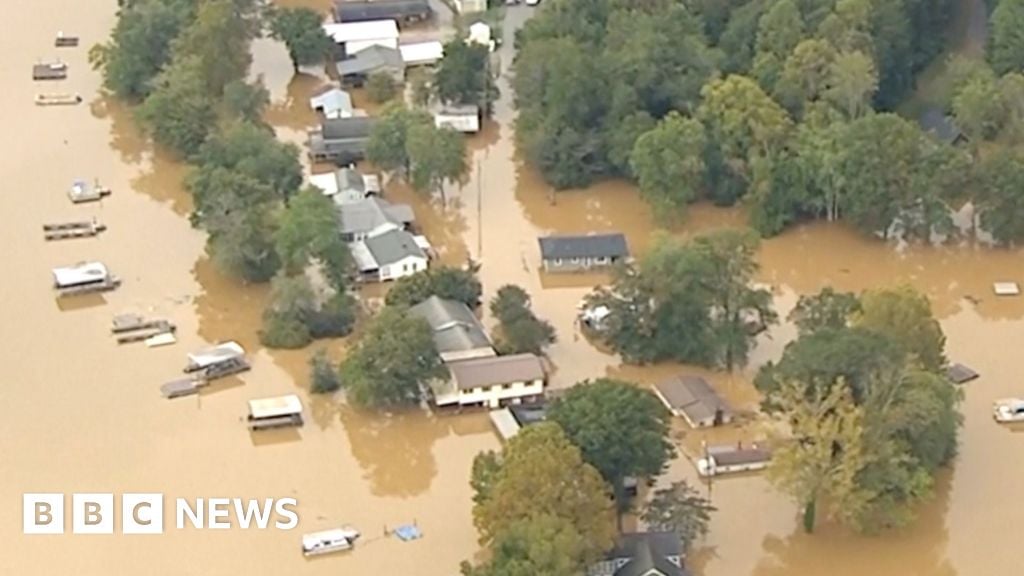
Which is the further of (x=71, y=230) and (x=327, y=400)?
(x=71, y=230)

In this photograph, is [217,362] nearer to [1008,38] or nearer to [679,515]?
[679,515]

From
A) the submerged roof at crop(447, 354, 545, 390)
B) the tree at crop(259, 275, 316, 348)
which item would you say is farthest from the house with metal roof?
the submerged roof at crop(447, 354, 545, 390)

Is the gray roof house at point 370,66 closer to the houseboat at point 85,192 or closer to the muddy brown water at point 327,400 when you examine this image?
the muddy brown water at point 327,400

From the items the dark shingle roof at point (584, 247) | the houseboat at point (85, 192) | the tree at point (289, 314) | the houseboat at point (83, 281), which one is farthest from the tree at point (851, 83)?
the houseboat at point (85, 192)

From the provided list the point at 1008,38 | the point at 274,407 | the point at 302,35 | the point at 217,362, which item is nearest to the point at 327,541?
the point at 274,407

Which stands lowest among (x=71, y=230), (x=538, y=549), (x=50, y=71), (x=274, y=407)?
(x=274, y=407)

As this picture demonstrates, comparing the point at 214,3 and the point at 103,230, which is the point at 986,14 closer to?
the point at 214,3

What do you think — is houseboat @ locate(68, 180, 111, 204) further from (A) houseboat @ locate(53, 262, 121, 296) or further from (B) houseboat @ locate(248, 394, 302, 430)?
(B) houseboat @ locate(248, 394, 302, 430)
